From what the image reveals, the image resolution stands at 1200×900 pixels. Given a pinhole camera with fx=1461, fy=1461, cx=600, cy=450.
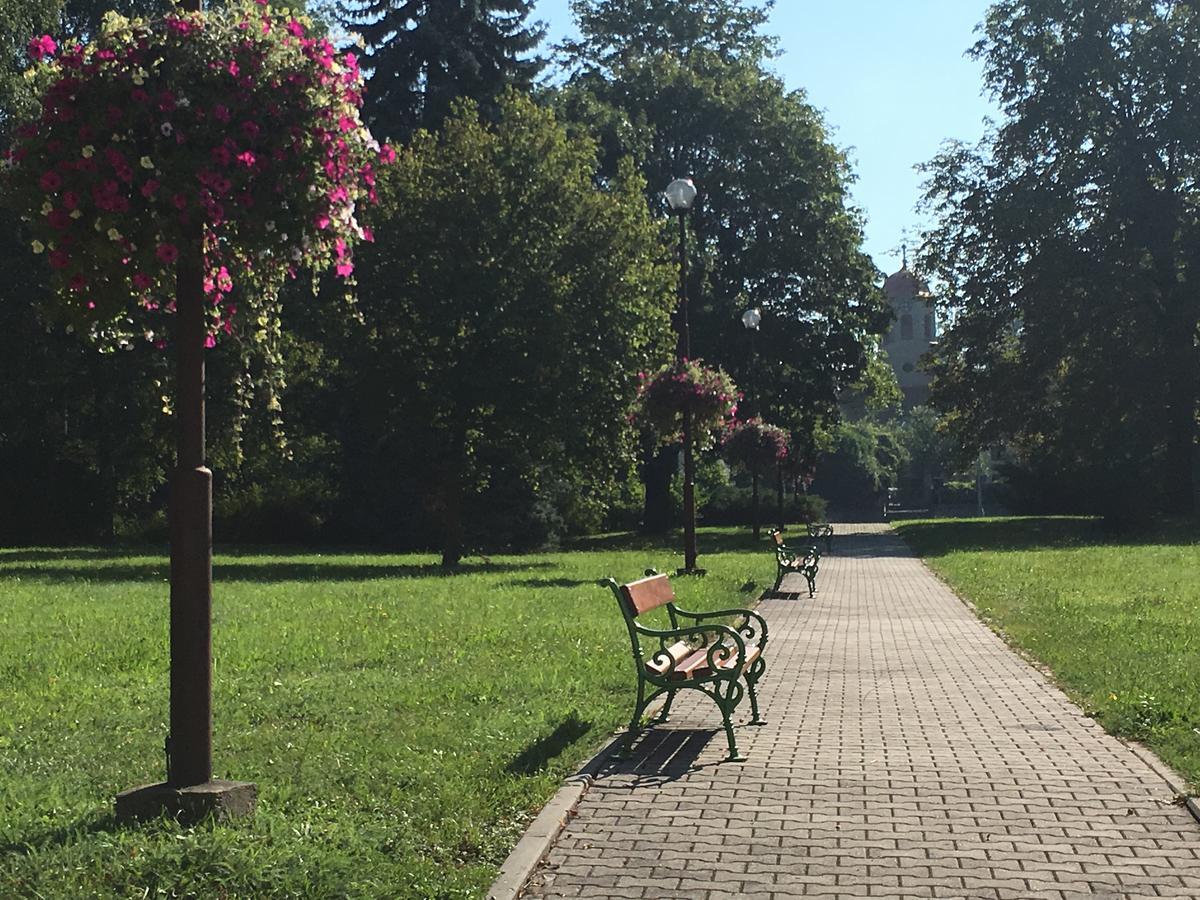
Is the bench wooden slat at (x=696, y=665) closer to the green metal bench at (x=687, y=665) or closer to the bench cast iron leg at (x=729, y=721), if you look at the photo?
the green metal bench at (x=687, y=665)

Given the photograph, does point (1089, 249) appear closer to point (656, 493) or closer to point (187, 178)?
point (656, 493)

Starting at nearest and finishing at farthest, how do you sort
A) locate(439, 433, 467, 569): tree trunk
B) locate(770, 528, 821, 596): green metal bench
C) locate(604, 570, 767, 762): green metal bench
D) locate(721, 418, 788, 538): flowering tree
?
locate(604, 570, 767, 762): green metal bench
locate(770, 528, 821, 596): green metal bench
locate(439, 433, 467, 569): tree trunk
locate(721, 418, 788, 538): flowering tree

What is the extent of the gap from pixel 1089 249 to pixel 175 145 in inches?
1652

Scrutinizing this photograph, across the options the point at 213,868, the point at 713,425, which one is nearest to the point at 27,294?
the point at 713,425

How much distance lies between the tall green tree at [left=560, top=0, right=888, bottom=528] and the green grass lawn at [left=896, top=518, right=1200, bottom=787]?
1101cm

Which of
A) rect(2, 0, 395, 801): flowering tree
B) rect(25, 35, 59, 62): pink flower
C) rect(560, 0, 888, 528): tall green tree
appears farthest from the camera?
rect(560, 0, 888, 528): tall green tree

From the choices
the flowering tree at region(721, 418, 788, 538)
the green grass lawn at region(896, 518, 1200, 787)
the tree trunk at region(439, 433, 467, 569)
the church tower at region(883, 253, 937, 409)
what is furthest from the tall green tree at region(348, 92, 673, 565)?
the church tower at region(883, 253, 937, 409)

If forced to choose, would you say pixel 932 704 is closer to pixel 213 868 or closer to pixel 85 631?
pixel 213 868

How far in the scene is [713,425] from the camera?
79.7 ft

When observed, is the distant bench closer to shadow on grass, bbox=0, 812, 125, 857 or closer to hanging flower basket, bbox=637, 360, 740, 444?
hanging flower basket, bbox=637, 360, 740, 444

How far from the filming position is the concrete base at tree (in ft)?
20.0

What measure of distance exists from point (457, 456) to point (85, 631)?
15.6 meters

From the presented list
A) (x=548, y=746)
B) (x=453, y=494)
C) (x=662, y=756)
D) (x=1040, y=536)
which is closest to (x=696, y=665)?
(x=662, y=756)

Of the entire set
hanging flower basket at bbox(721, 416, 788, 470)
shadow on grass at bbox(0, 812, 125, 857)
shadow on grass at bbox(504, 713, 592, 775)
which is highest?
hanging flower basket at bbox(721, 416, 788, 470)
